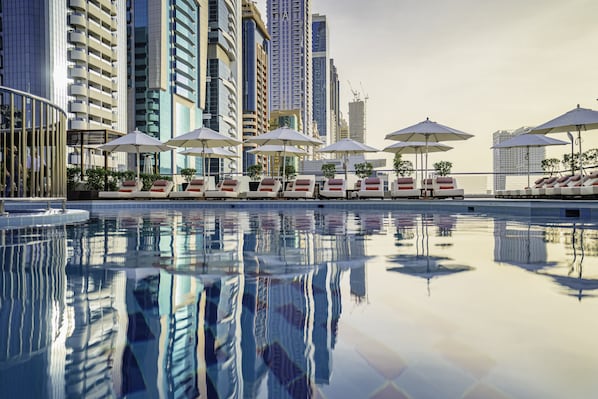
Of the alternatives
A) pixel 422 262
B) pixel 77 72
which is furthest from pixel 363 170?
pixel 77 72

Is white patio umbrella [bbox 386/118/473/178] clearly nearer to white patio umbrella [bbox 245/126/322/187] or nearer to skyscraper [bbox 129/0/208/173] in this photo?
white patio umbrella [bbox 245/126/322/187]

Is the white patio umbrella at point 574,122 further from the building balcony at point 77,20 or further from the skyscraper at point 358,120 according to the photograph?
the skyscraper at point 358,120

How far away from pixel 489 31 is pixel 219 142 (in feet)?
34.8

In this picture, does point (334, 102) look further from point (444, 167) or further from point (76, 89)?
point (444, 167)

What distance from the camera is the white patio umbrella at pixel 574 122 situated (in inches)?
454

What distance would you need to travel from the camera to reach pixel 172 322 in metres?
1.75

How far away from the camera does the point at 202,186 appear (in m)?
16.3

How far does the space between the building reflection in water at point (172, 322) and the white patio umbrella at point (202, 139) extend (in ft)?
40.2

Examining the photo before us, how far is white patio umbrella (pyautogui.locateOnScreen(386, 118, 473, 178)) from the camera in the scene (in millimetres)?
13609

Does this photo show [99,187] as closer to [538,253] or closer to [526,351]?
[538,253]

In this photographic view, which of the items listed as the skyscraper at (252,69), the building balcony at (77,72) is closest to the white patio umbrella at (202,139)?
the building balcony at (77,72)

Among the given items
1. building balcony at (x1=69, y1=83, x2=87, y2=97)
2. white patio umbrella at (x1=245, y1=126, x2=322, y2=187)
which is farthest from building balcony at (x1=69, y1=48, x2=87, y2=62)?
white patio umbrella at (x1=245, y1=126, x2=322, y2=187)

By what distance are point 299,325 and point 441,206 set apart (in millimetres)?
10835

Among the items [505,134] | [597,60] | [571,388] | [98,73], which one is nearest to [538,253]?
[571,388]
